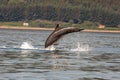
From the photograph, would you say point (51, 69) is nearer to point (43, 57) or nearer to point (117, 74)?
point (117, 74)

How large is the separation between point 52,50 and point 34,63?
1574cm

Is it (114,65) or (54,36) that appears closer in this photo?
Result: (114,65)

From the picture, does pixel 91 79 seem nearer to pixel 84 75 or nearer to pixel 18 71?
pixel 84 75

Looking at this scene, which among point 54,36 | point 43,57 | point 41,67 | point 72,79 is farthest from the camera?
point 54,36

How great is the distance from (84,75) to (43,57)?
13105 millimetres

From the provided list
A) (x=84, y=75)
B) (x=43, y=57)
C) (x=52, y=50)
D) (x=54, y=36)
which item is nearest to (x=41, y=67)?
(x=84, y=75)

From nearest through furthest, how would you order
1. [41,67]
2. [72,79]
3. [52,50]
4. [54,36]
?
[72,79] → [41,67] → [54,36] → [52,50]

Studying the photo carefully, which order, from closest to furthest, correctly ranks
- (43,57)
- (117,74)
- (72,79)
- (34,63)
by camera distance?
1. (72,79)
2. (117,74)
3. (34,63)
4. (43,57)

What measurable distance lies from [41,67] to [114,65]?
20.6 ft

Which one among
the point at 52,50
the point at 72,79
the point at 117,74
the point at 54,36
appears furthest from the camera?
the point at 52,50

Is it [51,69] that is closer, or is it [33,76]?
[33,76]

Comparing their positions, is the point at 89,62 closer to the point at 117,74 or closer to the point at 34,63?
the point at 34,63

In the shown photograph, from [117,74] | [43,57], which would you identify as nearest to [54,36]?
[43,57]

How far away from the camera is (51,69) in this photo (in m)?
36.4
